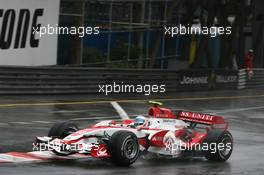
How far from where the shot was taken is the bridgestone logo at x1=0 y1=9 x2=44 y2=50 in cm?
2867

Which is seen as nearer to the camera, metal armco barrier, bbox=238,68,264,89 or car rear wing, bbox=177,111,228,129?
car rear wing, bbox=177,111,228,129

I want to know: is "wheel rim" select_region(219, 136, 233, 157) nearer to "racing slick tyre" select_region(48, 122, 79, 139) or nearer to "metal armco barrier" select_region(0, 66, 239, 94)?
"racing slick tyre" select_region(48, 122, 79, 139)

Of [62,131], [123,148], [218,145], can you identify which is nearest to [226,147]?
[218,145]

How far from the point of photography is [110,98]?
27.1 meters

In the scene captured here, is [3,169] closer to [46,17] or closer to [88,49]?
[46,17]

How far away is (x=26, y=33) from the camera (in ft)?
97.7

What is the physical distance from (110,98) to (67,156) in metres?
14.4

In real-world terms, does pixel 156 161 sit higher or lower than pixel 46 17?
lower

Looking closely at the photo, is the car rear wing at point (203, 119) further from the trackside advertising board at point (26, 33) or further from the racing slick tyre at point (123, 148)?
the trackside advertising board at point (26, 33)

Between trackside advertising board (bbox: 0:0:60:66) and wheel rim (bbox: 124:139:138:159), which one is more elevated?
trackside advertising board (bbox: 0:0:60:66)

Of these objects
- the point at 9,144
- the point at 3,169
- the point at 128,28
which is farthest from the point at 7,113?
the point at 128,28

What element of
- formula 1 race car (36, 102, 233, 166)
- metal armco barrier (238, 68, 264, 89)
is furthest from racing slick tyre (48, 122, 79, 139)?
metal armco barrier (238, 68, 264, 89)

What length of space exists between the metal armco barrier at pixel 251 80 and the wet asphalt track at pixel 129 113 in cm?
156

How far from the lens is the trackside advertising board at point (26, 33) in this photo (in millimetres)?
28781
